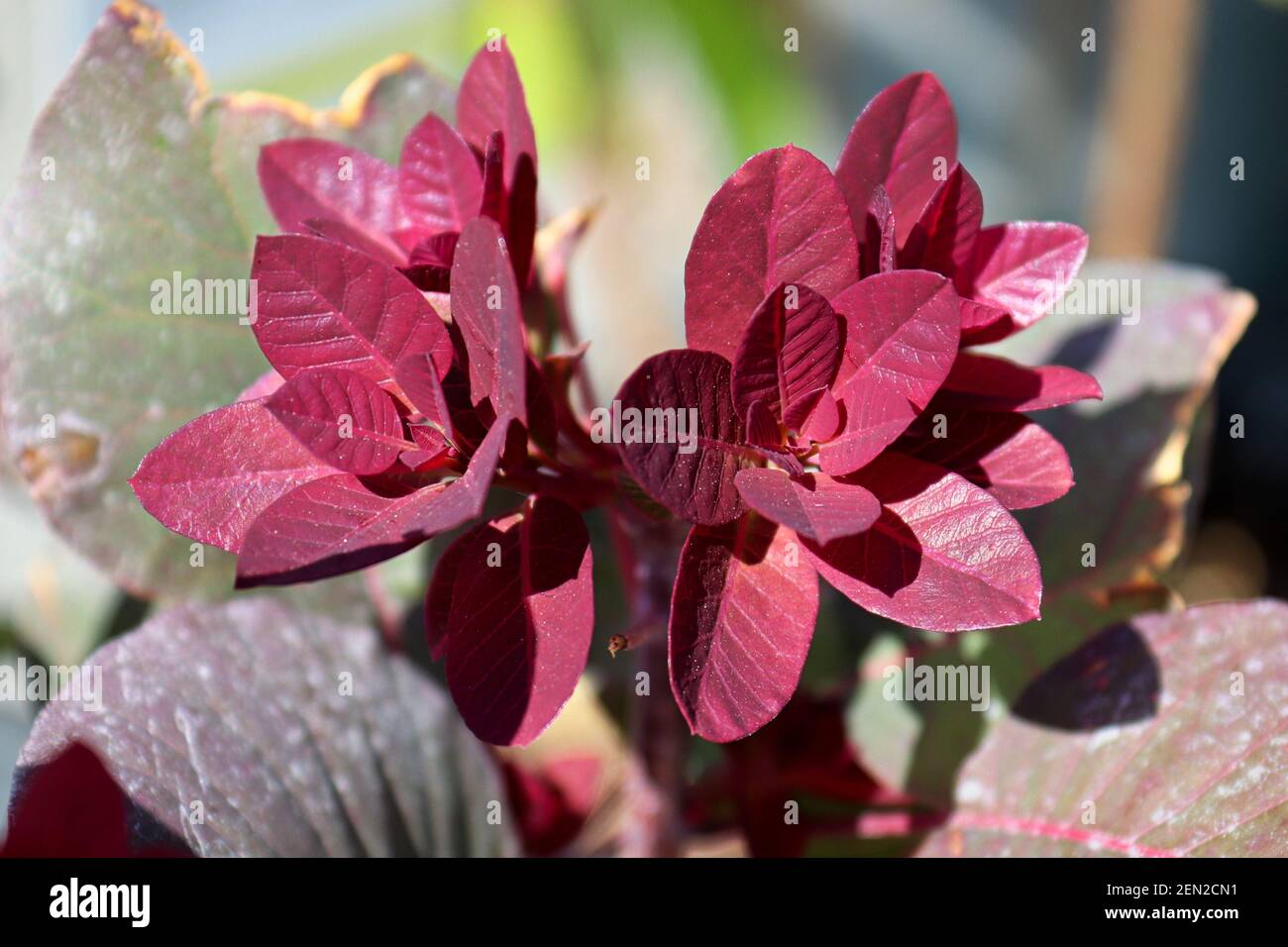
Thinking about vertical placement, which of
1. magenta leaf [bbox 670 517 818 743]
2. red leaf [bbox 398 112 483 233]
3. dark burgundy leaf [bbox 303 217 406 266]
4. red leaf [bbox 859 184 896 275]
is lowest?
magenta leaf [bbox 670 517 818 743]

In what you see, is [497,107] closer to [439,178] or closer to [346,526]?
[439,178]

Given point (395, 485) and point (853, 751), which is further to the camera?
point (853, 751)

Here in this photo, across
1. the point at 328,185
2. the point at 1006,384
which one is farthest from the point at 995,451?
the point at 328,185

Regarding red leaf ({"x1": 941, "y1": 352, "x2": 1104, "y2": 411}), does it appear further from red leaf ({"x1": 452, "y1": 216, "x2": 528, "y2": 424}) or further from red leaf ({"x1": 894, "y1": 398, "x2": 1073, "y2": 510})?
red leaf ({"x1": 452, "y1": 216, "x2": 528, "y2": 424})

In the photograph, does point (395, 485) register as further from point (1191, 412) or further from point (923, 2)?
point (923, 2)

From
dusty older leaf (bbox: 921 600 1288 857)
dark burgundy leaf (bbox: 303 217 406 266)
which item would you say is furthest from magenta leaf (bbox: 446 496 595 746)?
dusty older leaf (bbox: 921 600 1288 857)

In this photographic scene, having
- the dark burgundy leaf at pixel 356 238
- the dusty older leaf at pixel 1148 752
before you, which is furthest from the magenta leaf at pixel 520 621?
the dusty older leaf at pixel 1148 752

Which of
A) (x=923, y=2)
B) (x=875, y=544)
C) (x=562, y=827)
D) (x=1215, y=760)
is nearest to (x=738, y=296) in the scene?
(x=875, y=544)

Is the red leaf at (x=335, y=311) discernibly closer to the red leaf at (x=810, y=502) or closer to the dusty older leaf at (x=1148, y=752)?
the red leaf at (x=810, y=502)
